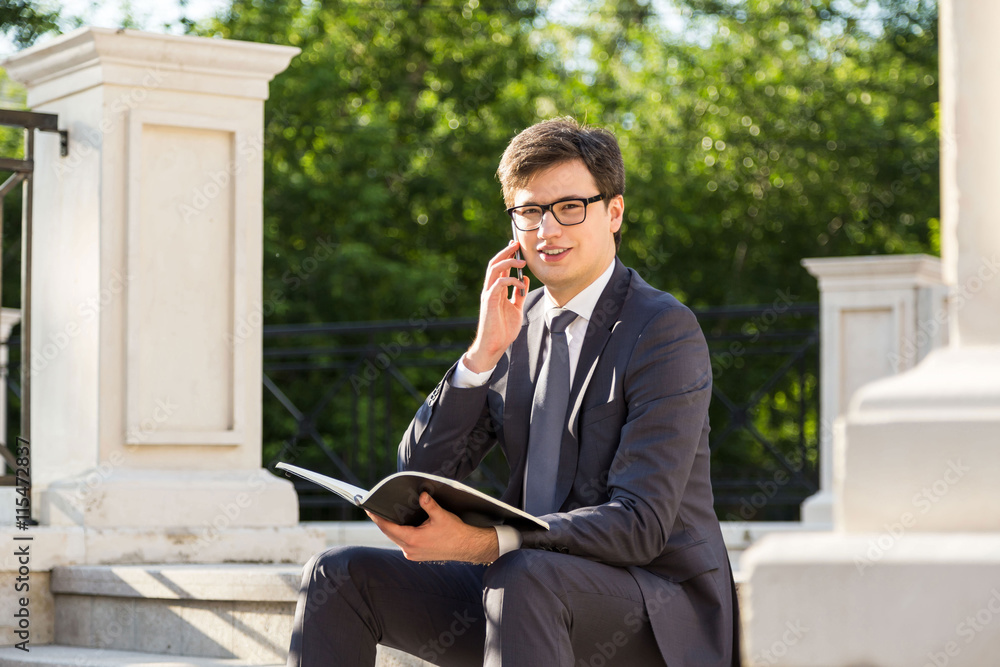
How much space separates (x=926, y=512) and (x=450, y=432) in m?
1.79

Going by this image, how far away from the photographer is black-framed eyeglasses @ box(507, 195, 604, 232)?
320 centimetres

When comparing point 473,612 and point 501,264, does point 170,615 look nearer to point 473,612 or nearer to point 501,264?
point 473,612

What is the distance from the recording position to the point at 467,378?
3279 mm

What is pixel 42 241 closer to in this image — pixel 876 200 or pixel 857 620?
pixel 857 620

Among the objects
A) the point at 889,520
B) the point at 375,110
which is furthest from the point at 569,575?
the point at 375,110

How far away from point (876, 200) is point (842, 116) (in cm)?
149

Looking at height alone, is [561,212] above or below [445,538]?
above

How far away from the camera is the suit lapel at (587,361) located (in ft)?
9.96

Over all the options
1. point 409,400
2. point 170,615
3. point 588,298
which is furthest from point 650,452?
point 409,400

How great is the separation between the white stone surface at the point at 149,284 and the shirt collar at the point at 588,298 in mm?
2266

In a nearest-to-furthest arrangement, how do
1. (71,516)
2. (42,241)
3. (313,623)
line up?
(313,623), (71,516), (42,241)

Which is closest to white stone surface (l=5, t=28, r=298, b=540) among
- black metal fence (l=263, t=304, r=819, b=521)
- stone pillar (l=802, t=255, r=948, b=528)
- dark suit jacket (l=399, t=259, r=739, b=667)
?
dark suit jacket (l=399, t=259, r=739, b=667)

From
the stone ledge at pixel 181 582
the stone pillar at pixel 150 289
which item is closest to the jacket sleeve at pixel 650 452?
the stone ledge at pixel 181 582

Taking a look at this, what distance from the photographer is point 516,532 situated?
282 centimetres
